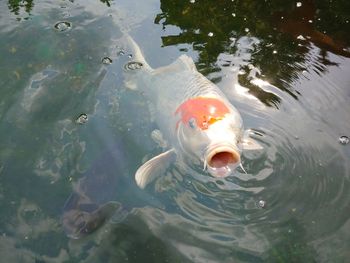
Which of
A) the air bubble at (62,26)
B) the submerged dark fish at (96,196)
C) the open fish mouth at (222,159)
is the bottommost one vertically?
the submerged dark fish at (96,196)

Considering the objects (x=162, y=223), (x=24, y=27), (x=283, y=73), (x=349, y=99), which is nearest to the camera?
(x=162, y=223)

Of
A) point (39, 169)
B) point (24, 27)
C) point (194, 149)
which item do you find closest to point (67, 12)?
point (24, 27)

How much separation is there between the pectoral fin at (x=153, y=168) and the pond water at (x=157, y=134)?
0.17ft

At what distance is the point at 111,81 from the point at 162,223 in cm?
127

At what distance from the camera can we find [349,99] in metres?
3.16

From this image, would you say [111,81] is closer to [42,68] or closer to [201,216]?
[42,68]

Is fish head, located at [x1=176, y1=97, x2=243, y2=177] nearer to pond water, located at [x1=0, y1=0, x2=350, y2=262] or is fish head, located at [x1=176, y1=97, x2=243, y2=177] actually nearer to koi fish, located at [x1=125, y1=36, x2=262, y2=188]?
koi fish, located at [x1=125, y1=36, x2=262, y2=188]

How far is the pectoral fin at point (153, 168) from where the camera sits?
256 cm

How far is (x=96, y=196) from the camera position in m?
A: 2.56

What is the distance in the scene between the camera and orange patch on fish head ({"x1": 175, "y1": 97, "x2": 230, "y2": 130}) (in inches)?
96.7

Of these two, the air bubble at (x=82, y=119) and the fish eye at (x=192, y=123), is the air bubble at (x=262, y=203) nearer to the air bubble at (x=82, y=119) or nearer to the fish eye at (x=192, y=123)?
the fish eye at (x=192, y=123)

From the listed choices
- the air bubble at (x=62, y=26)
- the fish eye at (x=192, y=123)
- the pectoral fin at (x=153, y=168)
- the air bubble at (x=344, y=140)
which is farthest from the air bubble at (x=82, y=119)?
the air bubble at (x=344, y=140)

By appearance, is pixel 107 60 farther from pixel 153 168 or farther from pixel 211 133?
pixel 211 133

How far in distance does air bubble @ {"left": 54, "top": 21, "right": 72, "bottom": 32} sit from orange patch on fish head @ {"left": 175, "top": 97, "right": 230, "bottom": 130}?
162 centimetres
